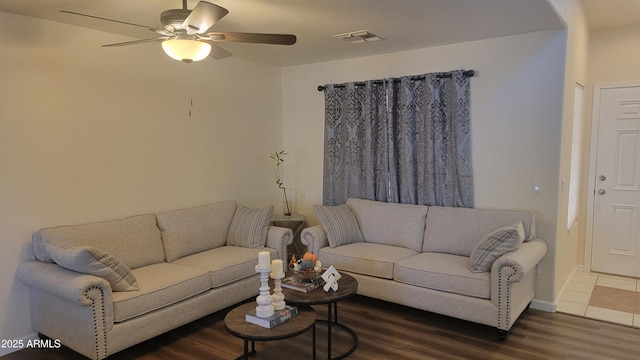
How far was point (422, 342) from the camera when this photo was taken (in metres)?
3.31

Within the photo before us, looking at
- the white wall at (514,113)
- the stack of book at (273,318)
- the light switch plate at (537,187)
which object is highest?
the white wall at (514,113)

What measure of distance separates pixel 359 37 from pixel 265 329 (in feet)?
8.77

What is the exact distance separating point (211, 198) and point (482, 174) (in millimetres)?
2839

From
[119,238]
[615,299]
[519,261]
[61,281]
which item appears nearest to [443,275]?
[519,261]

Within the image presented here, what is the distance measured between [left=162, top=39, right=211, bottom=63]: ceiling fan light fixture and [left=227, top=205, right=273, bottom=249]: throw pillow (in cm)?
208

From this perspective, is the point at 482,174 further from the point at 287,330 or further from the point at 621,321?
the point at 287,330

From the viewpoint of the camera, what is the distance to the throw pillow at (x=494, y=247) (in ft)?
10.9

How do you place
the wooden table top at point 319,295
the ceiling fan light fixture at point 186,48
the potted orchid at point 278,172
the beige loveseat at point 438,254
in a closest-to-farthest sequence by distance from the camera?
the ceiling fan light fixture at point 186,48 < the wooden table top at point 319,295 < the beige loveseat at point 438,254 < the potted orchid at point 278,172

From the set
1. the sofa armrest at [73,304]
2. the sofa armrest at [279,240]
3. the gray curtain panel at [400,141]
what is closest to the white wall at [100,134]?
the sofa armrest at [73,304]

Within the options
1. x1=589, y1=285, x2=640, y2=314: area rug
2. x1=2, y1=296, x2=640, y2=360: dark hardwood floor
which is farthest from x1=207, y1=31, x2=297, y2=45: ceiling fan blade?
x1=589, y1=285, x2=640, y2=314: area rug

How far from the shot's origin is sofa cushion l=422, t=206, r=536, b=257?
3.84m

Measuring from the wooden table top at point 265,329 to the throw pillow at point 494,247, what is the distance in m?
1.47

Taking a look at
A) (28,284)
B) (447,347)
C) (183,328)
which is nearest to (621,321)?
(447,347)

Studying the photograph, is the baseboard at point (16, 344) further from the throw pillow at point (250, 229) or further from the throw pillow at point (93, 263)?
the throw pillow at point (250, 229)
